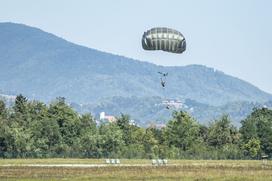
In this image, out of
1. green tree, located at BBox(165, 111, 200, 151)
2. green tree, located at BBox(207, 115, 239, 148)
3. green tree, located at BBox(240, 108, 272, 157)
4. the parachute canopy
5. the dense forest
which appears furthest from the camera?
green tree, located at BBox(207, 115, 239, 148)

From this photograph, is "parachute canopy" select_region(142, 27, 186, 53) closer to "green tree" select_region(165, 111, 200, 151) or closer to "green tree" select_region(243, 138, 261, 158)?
"green tree" select_region(243, 138, 261, 158)

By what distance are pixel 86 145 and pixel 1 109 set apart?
1997 centimetres

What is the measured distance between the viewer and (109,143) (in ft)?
469

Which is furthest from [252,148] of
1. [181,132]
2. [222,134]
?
[222,134]

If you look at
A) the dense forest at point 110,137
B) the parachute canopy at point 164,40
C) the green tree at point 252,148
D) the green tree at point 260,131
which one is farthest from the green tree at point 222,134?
the parachute canopy at point 164,40

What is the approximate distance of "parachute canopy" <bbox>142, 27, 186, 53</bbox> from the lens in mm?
75188

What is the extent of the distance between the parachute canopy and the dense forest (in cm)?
6131

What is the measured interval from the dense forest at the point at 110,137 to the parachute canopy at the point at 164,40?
6131 cm

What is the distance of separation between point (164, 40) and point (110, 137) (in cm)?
6880

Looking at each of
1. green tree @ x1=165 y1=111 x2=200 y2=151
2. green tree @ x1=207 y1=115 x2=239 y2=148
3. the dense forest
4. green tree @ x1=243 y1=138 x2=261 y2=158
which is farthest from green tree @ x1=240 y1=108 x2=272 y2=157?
green tree @ x1=165 y1=111 x2=200 y2=151

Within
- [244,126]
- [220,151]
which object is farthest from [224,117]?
[220,151]

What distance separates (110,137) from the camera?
142375 mm

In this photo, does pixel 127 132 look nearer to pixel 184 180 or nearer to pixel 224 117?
pixel 224 117

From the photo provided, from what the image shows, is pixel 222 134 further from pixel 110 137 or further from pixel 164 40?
pixel 164 40
